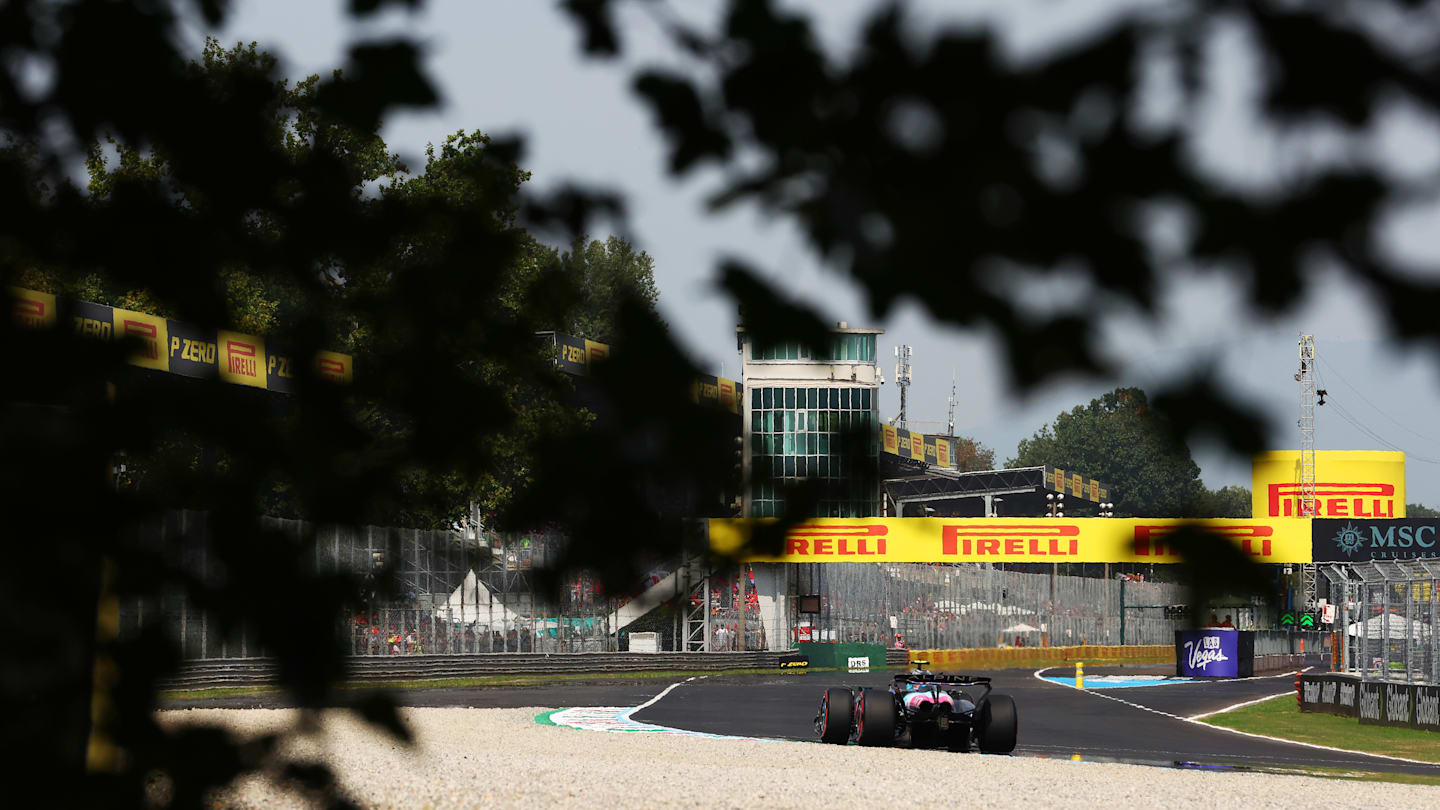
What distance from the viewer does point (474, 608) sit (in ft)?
141

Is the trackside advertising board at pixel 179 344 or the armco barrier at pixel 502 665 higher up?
the trackside advertising board at pixel 179 344

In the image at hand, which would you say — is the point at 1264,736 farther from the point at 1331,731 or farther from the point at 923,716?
the point at 923,716

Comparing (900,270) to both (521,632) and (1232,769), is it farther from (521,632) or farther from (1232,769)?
(521,632)

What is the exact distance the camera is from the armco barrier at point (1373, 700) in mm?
24598

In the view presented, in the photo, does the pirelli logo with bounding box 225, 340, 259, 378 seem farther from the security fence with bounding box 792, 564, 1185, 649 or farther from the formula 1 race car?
the formula 1 race car

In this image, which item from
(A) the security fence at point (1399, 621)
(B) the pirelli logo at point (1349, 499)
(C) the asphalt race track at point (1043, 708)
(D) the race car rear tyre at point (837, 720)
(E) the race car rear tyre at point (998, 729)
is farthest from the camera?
(B) the pirelli logo at point (1349, 499)

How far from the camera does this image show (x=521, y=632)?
145ft

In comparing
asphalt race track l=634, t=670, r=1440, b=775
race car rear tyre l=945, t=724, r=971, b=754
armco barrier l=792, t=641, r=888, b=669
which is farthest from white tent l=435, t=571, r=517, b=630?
race car rear tyre l=945, t=724, r=971, b=754

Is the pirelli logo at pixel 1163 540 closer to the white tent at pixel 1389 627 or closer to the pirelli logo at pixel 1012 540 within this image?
the white tent at pixel 1389 627

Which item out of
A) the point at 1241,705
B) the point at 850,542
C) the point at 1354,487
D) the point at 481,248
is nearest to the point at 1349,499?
the point at 1354,487

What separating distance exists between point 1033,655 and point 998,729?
1526 inches

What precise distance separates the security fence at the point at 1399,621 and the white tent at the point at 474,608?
2273cm

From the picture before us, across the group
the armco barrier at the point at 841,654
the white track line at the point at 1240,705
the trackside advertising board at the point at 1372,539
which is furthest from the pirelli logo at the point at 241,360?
the trackside advertising board at the point at 1372,539

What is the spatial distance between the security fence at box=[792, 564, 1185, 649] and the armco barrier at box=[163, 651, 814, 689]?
5.22 m
